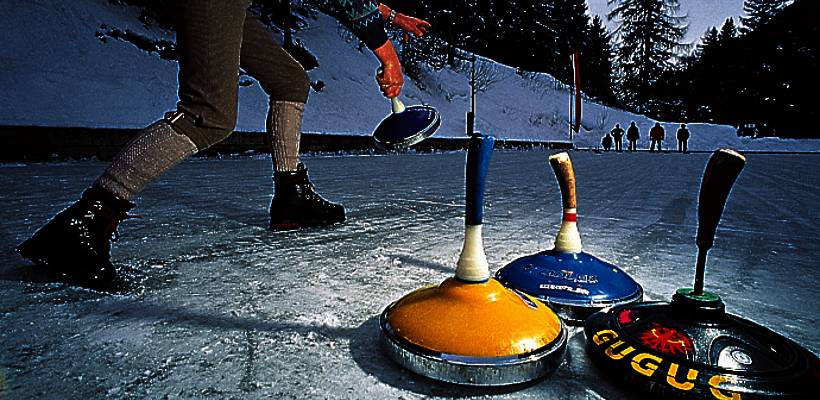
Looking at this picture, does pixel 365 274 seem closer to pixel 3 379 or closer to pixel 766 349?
pixel 3 379

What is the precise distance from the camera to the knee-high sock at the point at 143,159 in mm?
1303

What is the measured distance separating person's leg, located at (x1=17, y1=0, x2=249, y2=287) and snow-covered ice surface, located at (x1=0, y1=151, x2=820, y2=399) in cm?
9

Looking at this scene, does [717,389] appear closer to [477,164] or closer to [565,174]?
[477,164]

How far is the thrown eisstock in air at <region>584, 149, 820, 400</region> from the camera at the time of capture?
0.67 m

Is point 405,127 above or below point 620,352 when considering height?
above

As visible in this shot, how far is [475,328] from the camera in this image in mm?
780

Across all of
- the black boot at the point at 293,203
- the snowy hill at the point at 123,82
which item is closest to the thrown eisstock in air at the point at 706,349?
the black boot at the point at 293,203

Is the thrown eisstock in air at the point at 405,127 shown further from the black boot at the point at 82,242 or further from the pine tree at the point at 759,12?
the pine tree at the point at 759,12

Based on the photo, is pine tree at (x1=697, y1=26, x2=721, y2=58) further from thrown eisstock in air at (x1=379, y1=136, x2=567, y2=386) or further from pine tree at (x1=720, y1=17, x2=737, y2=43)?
thrown eisstock in air at (x1=379, y1=136, x2=567, y2=386)

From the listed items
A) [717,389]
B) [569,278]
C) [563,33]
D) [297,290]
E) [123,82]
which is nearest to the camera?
[717,389]

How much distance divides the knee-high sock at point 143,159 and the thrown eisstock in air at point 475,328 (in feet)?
2.74

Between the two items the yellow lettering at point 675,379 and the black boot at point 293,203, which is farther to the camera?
the black boot at point 293,203

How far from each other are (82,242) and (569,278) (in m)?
1.20

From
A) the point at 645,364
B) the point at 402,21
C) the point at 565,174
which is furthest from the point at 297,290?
the point at 402,21
